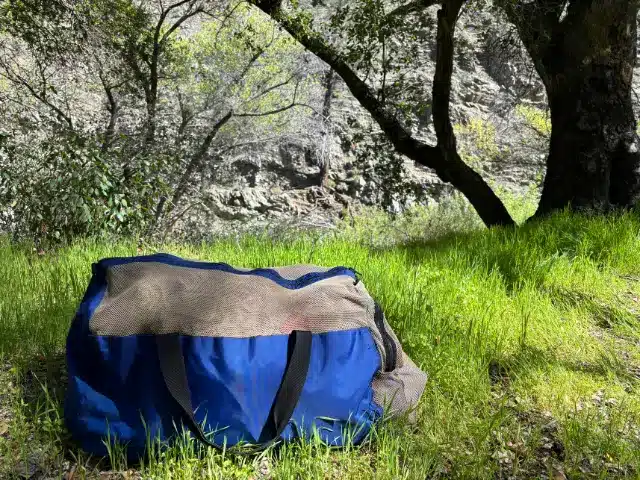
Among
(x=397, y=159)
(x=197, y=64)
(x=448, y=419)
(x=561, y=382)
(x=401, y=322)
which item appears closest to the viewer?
(x=448, y=419)

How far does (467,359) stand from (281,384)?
93 centimetres

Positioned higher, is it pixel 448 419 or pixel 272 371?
pixel 272 371

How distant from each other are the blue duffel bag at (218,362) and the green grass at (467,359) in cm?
8

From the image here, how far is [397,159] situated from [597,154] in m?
2.68

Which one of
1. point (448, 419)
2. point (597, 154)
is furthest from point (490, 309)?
point (597, 154)

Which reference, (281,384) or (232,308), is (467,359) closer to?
(281,384)

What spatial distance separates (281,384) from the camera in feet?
6.15

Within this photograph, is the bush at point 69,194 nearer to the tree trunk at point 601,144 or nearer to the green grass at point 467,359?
the green grass at point 467,359

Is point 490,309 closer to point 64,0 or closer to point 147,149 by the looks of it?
point 64,0

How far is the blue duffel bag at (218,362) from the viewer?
5.89 ft

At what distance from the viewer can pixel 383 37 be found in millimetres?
6488

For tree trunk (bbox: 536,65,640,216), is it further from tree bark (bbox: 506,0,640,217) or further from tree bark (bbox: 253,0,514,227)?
tree bark (bbox: 253,0,514,227)

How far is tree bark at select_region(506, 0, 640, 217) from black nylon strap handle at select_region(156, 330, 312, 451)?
4.12 meters

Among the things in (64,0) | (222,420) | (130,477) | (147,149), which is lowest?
(130,477)
